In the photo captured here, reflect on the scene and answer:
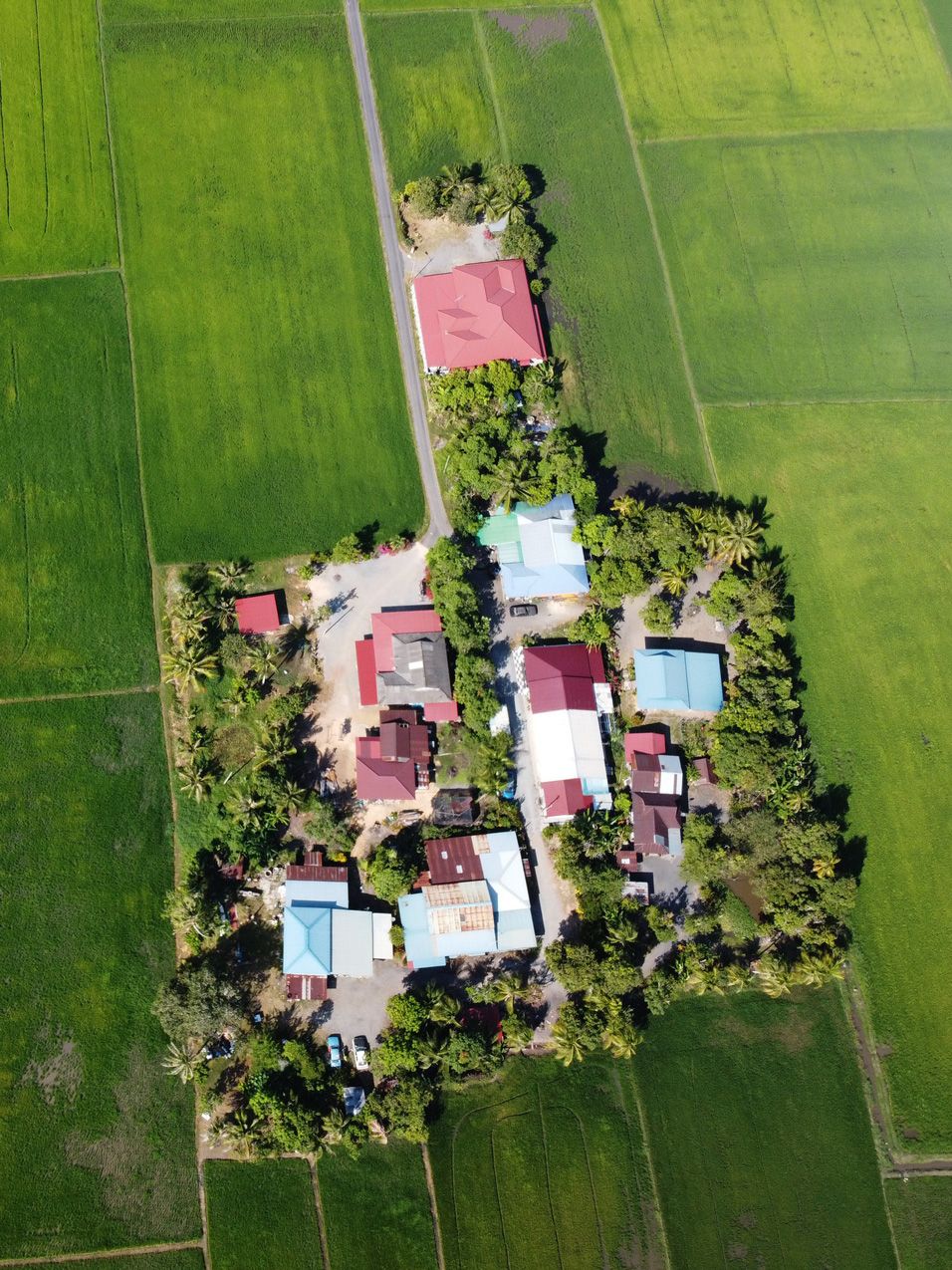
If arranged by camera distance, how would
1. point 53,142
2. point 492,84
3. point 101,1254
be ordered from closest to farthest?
point 101,1254 → point 53,142 → point 492,84

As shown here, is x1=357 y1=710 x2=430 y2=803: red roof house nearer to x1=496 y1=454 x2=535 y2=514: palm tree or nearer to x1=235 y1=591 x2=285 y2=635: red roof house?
x1=235 y1=591 x2=285 y2=635: red roof house

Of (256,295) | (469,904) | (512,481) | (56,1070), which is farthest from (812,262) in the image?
(56,1070)

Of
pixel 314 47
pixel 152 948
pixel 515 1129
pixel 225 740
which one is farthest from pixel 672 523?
pixel 314 47

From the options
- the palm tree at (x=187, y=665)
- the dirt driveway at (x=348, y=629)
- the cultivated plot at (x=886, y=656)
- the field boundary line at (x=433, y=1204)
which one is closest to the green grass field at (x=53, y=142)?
the dirt driveway at (x=348, y=629)

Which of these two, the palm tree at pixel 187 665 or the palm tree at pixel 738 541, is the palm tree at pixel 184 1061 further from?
the palm tree at pixel 738 541

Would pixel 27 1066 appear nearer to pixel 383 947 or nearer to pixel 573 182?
pixel 383 947

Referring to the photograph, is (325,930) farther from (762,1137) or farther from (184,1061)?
(762,1137)
